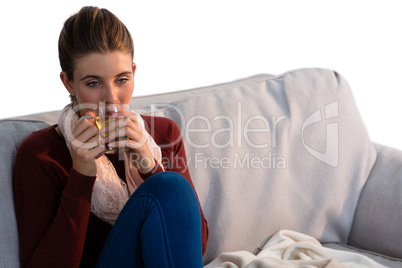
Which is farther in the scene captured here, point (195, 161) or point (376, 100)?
point (376, 100)

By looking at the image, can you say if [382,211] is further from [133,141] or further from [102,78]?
[102,78]

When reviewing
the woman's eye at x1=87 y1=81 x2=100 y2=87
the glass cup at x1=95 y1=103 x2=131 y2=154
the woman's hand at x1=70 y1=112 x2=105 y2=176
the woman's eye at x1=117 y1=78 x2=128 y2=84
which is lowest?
the woman's hand at x1=70 y1=112 x2=105 y2=176

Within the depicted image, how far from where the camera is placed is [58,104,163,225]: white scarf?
163 cm

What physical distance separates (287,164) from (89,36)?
92 centimetres

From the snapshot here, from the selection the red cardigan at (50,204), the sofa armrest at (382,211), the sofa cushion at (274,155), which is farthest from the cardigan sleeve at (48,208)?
the sofa armrest at (382,211)

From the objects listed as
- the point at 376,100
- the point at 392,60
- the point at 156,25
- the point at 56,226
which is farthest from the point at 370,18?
the point at 56,226

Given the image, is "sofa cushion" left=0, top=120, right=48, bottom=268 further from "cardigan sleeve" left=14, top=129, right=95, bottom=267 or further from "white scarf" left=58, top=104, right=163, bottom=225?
"white scarf" left=58, top=104, right=163, bottom=225

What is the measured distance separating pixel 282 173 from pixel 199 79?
46.4 inches

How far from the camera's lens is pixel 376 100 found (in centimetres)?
337

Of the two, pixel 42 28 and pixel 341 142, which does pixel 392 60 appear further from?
pixel 42 28

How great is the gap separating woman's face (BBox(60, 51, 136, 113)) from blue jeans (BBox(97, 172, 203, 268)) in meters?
0.32

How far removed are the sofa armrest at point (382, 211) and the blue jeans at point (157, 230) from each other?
94 cm

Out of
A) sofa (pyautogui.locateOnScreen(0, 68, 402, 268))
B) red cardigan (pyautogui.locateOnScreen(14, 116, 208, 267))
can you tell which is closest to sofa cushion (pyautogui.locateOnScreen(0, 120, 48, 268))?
red cardigan (pyautogui.locateOnScreen(14, 116, 208, 267))

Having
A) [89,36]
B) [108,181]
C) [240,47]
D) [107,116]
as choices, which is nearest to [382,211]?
[108,181]
